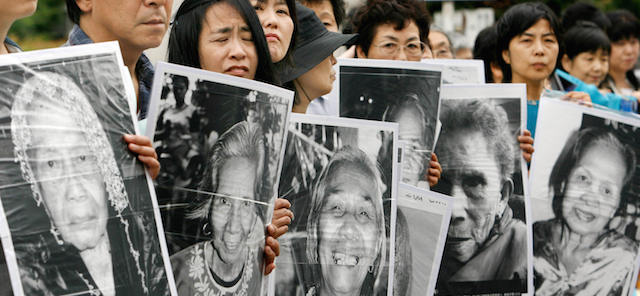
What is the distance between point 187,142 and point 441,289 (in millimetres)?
1628

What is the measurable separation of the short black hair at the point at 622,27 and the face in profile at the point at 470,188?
488cm

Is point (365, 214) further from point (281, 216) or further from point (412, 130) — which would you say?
point (412, 130)

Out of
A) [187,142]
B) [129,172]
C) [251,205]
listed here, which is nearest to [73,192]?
[129,172]

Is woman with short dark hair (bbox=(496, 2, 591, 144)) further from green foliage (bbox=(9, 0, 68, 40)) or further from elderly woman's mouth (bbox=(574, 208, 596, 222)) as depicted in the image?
green foliage (bbox=(9, 0, 68, 40))

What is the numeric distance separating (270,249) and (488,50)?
2.88m

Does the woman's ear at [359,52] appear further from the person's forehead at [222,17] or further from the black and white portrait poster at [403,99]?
the person's forehead at [222,17]

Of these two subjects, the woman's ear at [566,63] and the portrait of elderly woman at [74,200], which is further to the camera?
the woman's ear at [566,63]

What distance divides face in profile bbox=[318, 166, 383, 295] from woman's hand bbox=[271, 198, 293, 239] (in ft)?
0.62

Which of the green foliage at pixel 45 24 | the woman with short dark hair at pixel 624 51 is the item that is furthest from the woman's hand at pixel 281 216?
the green foliage at pixel 45 24

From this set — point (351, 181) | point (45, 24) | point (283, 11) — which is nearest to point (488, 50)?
point (283, 11)

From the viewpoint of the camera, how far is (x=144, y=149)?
2059 mm

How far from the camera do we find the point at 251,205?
235cm

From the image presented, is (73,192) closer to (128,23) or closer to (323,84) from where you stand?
(128,23)

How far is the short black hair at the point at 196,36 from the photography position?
2.60 metres
